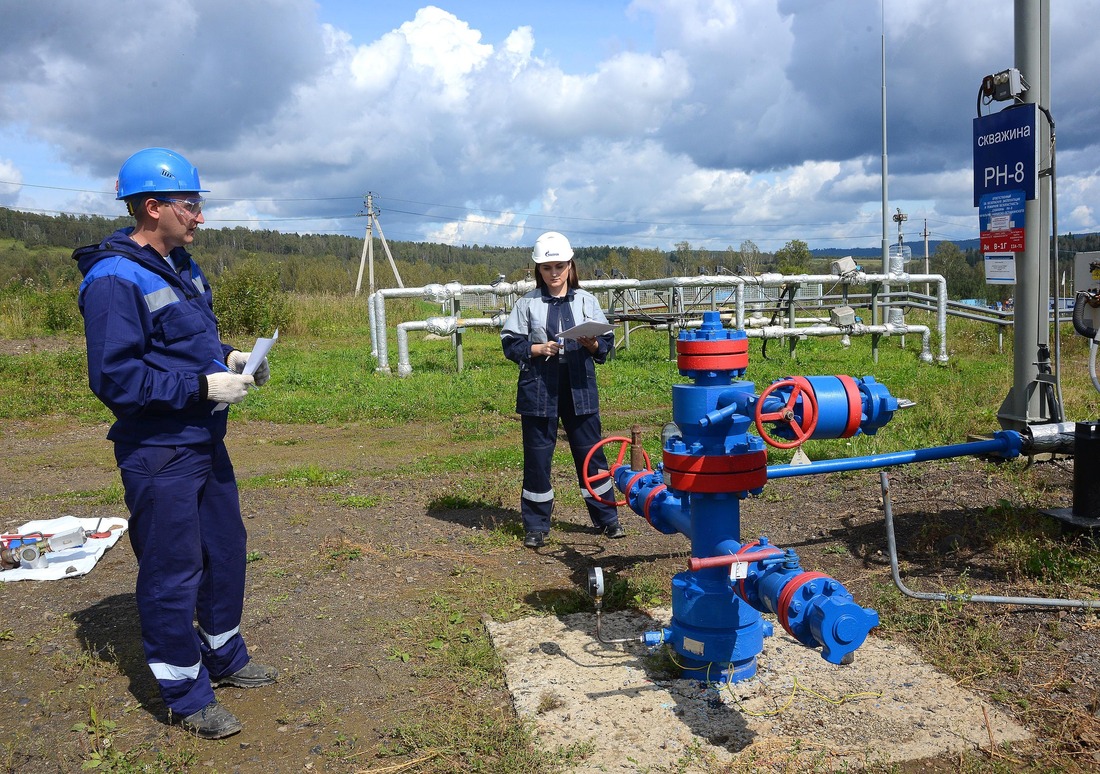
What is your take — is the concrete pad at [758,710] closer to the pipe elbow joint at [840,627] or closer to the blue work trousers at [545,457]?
the pipe elbow joint at [840,627]

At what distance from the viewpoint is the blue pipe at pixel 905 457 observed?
152 inches

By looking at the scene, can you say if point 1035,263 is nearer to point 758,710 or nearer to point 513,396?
point 758,710

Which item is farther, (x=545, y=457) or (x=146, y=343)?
(x=545, y=457)

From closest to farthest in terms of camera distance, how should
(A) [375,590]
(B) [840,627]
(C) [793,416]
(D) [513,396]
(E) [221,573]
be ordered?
1. (B) [840,627]
2. (C) [793,416]
3. (E) [221,573]
4. (A) [375,590]
5. (D) [513,396]

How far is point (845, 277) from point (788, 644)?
417 inches

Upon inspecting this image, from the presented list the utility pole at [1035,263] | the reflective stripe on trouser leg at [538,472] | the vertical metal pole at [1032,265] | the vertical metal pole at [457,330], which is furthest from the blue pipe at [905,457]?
the vertical metal pole at [457,330]

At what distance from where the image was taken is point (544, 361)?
468cm

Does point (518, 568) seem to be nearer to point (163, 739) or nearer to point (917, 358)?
point (163, 739)

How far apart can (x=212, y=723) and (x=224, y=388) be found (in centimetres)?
116

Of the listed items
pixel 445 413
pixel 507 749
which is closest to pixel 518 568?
pixel 507 749

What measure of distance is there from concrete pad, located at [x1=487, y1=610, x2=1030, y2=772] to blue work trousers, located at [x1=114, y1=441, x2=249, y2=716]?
1153 mm

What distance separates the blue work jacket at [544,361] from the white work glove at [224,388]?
1.96 m

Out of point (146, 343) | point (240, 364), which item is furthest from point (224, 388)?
point (240, 364)

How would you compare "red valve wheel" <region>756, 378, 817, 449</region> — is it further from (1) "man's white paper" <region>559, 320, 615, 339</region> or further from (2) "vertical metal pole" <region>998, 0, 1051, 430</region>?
(2) "vertical metal pole" <region>998, 0, 1051, 430</region>
